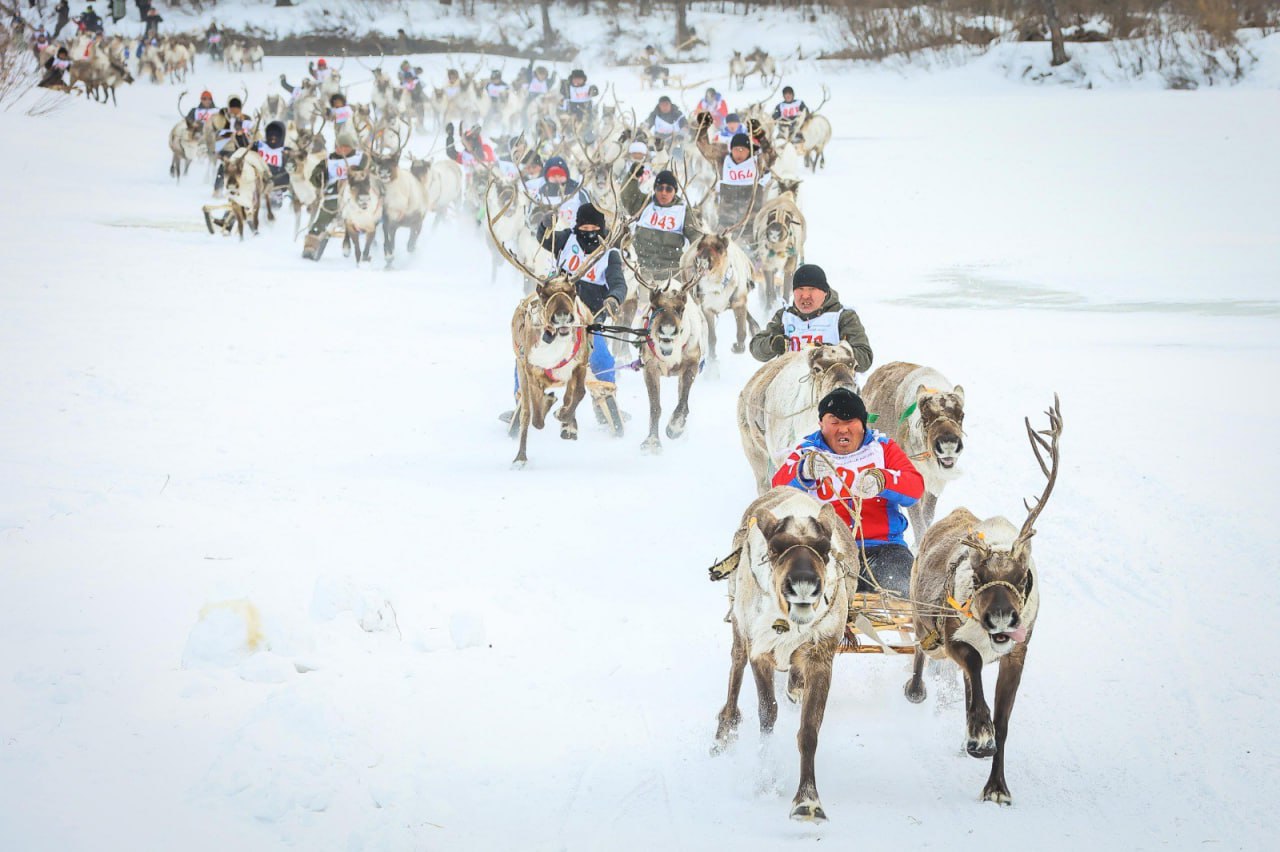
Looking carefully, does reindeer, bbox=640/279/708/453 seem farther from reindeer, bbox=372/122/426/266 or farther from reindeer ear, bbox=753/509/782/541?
reindeer, bbox=372/122/426/266

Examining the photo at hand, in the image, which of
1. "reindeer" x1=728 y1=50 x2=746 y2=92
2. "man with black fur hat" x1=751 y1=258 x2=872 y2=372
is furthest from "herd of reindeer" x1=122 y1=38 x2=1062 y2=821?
"reindeer" x1=728 y1=50 x2=746 y2=92

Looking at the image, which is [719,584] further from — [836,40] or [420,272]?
[836,40]

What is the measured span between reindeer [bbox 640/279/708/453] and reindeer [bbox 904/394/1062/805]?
15.0 ft

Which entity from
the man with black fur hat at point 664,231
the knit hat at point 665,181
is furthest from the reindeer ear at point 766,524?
the knit hat at point 665,181

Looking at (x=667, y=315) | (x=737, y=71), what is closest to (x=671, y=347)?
(x=667, y=315)

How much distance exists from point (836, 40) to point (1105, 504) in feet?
148

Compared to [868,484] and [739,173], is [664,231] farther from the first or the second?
[868,484]

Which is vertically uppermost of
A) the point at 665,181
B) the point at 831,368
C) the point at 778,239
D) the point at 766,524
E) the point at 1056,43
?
the point at 1056,43

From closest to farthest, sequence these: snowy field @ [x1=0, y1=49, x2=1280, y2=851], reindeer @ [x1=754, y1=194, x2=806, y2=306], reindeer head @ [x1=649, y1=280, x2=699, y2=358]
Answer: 1. snowy field @ [x1=0, y1=49, x2=1280, y2=851]
2. reindeer head @ [x1=649, y1=280, x2=699, y2=358]
3. reindeer @ [x1=754, y1=194, x2=806, y2=306]

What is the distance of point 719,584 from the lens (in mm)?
6641

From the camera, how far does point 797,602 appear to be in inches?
157

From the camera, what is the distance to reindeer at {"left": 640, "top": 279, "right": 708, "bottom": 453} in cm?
907

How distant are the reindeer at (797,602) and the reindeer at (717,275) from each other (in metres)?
6.55

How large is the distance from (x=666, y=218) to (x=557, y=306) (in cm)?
343
